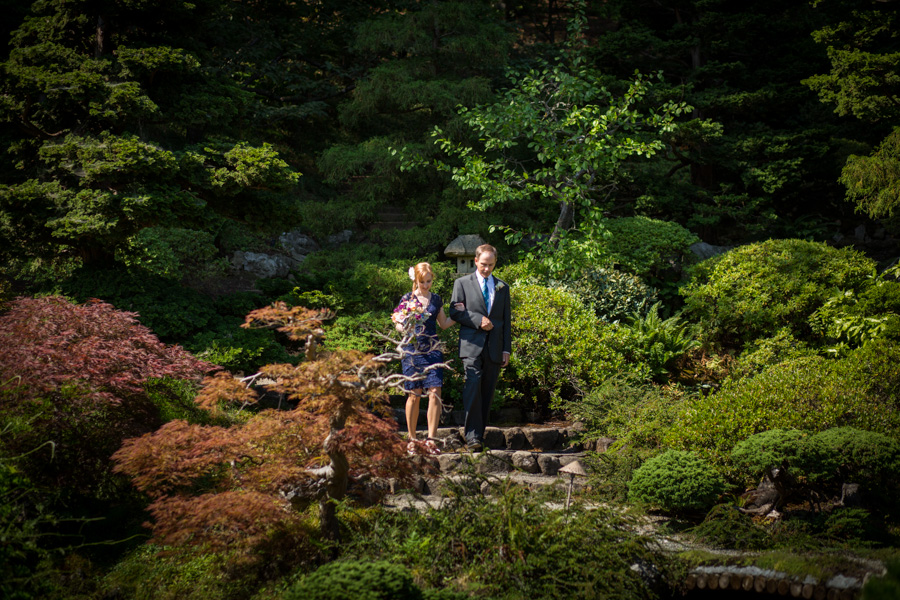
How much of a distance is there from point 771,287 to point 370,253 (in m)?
5.85

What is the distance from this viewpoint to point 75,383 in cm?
452

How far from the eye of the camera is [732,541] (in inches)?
177

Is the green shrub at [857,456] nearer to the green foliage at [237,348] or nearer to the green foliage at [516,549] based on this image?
the green foliage at [516,549]

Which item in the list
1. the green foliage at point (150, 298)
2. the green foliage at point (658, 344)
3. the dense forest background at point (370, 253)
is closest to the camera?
the dense forest background at point (370, 253)

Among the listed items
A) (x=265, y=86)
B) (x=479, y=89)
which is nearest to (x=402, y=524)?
(x=479, y=89)

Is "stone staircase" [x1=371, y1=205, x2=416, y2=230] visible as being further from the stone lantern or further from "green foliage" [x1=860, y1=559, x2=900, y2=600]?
"green foliage" [x1=860, y1=559, x2=900, y2=600]

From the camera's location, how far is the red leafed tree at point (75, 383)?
4367 millimetres

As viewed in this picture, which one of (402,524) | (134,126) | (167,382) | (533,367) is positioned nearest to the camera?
(402,524)

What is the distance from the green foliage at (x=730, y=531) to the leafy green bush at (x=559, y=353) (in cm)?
235

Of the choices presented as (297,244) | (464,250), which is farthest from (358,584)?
(297,244)

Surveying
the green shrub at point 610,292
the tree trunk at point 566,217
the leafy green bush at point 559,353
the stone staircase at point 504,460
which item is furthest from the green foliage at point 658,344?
the tree trunk at point 566,217

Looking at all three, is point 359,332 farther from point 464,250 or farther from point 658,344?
point 658,344

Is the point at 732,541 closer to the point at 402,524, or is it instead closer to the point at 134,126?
the point at 402,524

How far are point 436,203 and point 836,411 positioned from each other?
287 inches
